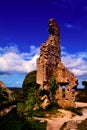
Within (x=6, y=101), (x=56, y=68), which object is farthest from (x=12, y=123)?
(x=56, y=68)

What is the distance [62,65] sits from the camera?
35.0 m

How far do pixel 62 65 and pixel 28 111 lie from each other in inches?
426

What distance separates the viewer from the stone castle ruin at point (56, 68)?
32406mm

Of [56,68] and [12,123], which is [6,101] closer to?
[12,123]

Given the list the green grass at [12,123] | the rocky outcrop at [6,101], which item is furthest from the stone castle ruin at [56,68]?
the rocky outcrop at [6,101]

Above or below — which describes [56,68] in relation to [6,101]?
above

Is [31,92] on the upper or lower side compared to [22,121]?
upper

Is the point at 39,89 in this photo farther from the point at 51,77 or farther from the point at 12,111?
the point at 12,111

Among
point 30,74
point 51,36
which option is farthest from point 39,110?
point 30,74

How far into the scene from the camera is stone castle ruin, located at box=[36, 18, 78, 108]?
32.4 metres

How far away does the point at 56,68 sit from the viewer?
3506 centimetres

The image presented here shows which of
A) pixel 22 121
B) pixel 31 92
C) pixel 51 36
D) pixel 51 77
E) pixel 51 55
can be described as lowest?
pixel 22 121

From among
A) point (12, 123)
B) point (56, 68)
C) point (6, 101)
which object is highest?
point (56, 68)

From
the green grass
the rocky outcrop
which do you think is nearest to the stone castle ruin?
the green grass
